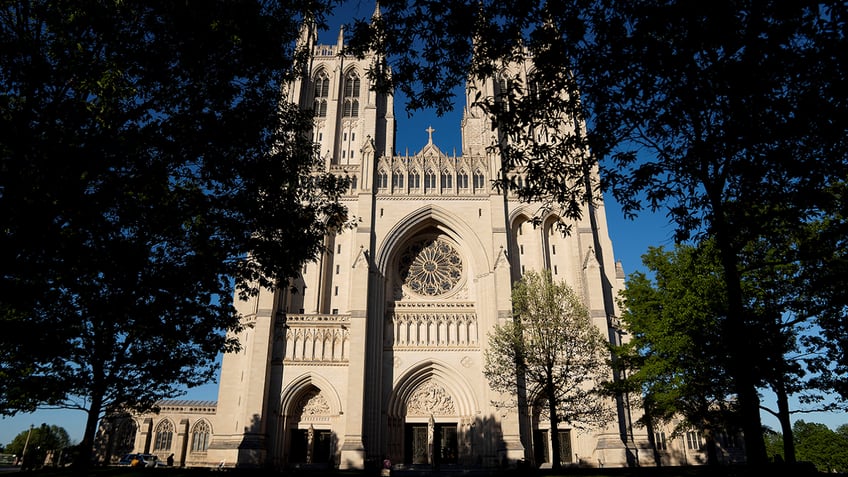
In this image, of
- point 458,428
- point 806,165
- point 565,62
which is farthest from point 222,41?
point 458,428

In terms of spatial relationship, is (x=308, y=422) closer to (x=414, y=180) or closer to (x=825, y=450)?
(x=414, y=180)

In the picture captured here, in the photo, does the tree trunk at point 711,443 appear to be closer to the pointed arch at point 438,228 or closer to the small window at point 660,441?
the small window at point 660,441

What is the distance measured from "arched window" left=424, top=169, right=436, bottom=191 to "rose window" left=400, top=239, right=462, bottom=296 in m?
3.76

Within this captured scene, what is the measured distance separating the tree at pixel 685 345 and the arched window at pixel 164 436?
37.9 m

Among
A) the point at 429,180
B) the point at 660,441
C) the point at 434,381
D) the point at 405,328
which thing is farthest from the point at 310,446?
the point at 660,441

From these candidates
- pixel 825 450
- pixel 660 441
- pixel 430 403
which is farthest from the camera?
pixel 825 450

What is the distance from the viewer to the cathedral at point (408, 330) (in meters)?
29.8

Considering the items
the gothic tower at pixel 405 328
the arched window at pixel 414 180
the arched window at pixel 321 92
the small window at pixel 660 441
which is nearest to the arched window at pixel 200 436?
the gothic tower at pixel 405 328

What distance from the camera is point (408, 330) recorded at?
33.2 m

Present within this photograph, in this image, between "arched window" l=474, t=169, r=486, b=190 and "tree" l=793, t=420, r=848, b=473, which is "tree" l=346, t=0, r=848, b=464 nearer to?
"arched window" l=474, t=169, r=486, b=190

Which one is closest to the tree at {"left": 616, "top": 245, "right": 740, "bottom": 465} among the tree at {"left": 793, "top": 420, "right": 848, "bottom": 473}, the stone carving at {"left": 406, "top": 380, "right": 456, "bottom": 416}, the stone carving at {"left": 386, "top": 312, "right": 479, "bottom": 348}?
the stone carving at {"left": 386, "top": 312, "right": 479, "bottom": 348}

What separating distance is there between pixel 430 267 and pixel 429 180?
6155 millimetres

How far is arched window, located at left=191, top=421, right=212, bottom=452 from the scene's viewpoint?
4375 centimetres

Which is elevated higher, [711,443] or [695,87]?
[695,87]
